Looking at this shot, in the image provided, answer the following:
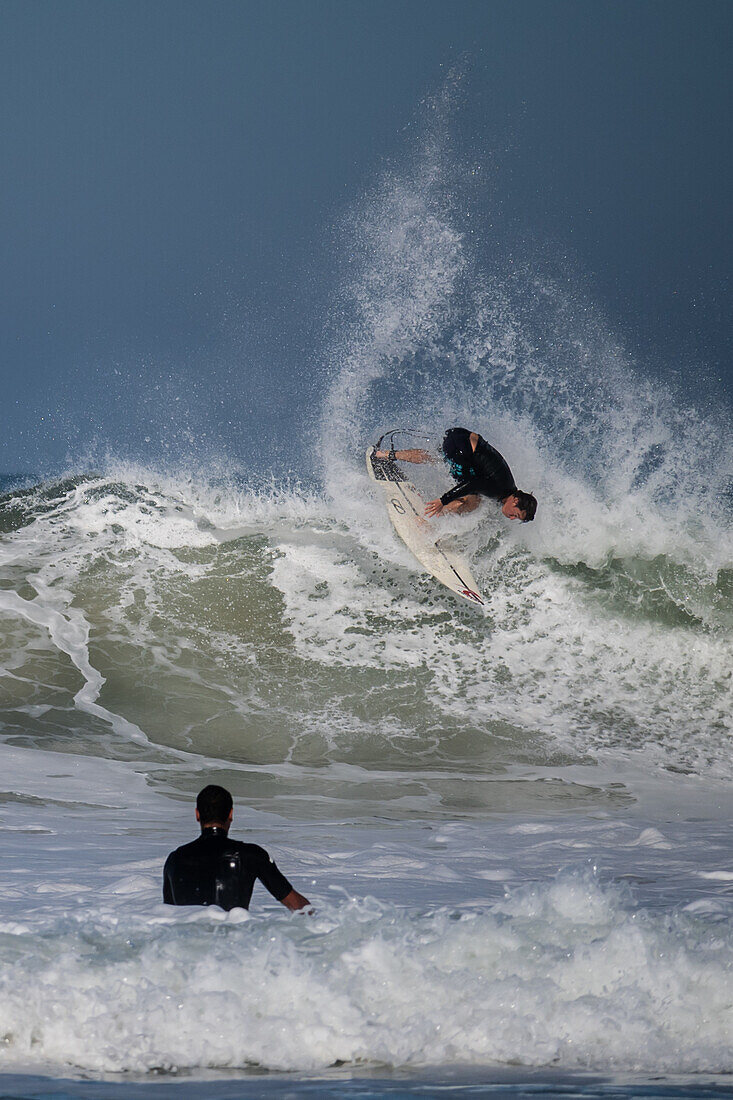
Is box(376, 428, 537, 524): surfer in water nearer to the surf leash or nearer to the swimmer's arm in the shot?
the surf leash

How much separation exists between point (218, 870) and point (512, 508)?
5.94m

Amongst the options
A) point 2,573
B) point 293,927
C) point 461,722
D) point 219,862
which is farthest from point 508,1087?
point 2,573

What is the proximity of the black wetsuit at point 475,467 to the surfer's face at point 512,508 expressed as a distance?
91 mm

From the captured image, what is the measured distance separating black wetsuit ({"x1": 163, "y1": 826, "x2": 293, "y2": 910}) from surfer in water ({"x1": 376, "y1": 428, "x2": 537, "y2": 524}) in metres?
5.77

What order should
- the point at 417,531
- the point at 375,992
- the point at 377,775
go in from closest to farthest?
1. the point at 375,992
2. the point at 377,775
3. the point at 417,531

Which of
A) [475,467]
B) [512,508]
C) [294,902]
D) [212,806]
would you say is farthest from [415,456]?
[294,902]

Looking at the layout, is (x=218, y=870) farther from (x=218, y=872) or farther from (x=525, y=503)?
(x=525, y=503)

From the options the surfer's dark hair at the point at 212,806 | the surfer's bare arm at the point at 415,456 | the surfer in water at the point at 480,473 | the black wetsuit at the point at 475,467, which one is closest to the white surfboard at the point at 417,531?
the surfer's bare arm at the point at 415,456

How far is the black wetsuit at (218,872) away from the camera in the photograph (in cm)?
279

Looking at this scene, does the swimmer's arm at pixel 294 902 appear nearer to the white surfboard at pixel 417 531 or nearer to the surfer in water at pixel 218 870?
the surfer in water at pixel 218 870

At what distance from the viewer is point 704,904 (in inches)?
125

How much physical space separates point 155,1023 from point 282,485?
34.4 feet

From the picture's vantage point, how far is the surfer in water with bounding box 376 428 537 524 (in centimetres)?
813

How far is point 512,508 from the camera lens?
8.23 meters
